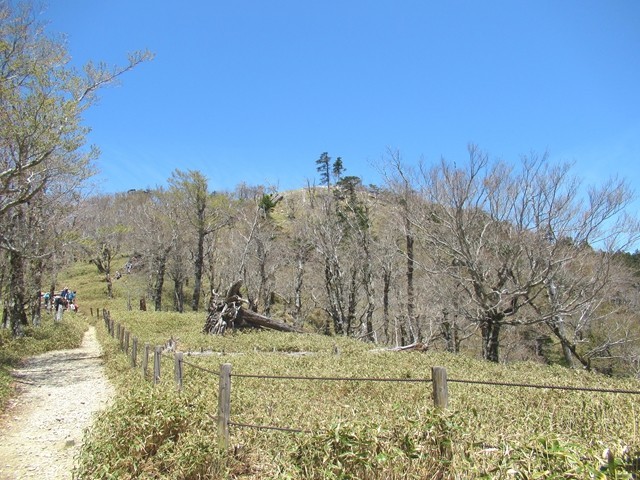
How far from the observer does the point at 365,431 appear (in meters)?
4.26

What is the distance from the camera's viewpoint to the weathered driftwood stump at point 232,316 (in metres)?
21.7

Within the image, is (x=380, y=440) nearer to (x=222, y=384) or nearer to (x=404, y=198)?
(x=222, y=384)

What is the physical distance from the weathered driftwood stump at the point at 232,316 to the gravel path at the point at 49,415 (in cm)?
633

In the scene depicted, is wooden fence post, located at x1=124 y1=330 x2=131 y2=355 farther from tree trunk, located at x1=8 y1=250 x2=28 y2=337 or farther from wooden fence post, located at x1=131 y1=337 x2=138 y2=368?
tree trunk, located at x1=8 y1=250 x2=28 y2=337

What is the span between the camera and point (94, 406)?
33.4 ft

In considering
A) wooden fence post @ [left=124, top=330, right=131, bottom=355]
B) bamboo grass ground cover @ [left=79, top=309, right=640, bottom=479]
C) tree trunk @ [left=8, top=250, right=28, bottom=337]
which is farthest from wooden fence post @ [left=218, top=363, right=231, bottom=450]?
tree trunk @ [left=8, top=250, right=28, bottom=337]

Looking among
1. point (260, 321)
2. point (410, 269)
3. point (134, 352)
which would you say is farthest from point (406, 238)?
point (134, 352)

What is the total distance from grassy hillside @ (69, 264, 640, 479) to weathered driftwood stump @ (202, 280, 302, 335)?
10.3 meters

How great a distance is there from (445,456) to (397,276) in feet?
107

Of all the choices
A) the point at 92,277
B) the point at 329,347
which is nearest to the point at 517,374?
the point at 329,347

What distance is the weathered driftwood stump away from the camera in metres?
21.7

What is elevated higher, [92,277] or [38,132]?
[38,132]

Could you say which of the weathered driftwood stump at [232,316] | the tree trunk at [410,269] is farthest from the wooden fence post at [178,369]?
the tree trunk at [410,269]

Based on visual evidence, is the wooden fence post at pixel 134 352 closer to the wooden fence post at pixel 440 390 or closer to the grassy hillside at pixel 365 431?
the grassy hillside at pixel 365 431
